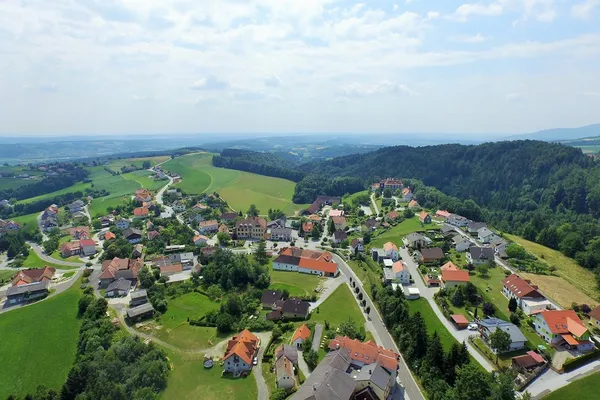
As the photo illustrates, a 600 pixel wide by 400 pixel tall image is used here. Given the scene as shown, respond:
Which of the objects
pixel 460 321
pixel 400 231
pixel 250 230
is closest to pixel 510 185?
pixel 400 231

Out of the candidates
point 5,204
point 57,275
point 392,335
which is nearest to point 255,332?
point 392,335

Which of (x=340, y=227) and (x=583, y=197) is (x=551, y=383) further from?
(x=583, y=197)

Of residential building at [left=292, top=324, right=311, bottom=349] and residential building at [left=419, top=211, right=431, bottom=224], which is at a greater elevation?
residential building at [left=419, top=211, right=431, bottom=224]

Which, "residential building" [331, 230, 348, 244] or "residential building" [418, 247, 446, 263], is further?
"residential building" [331, 230, 348, 244]

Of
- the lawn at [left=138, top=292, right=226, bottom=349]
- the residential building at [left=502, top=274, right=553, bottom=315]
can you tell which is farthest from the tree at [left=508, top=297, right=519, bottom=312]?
the lawn at [left=138, top=292, right=226, bottom=349]

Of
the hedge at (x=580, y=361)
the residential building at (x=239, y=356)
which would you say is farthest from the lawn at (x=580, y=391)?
the residential building at (x=239, y=356)

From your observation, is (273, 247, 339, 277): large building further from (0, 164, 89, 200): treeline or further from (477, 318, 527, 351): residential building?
(0, 164, 89, 200): treeline

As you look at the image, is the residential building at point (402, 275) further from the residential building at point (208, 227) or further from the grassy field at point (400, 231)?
the residential building at point (208, 227)

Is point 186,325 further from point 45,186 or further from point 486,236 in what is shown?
point 45,186
